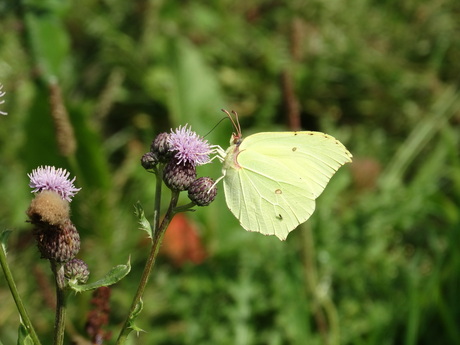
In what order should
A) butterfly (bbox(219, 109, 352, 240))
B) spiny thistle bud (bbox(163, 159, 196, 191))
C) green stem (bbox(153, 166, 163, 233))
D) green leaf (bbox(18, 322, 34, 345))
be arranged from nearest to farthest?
green leaf (bbox(18, 322, 34, 345)) < green stem (bbox(153, 166, 163, 233)) < spiny thistle bud (bbox(163, 159, 196, 191)) < butterfly (bbox(219, 109, 352, 240))

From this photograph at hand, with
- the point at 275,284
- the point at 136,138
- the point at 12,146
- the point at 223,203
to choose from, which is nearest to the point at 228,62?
the point at 136,138

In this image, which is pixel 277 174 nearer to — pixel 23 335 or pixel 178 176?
pixel 178 176

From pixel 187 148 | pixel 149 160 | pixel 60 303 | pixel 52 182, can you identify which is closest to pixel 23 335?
pixel 60 303

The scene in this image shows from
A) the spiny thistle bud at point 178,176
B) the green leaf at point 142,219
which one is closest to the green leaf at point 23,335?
the green leaf at point 142,219

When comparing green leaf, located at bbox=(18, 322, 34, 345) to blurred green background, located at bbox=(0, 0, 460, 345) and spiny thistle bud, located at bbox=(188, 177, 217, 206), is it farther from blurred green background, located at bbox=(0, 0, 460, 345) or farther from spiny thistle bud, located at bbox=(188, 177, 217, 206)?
blurred green background, located at bbox=(0, 0, 460, 345)

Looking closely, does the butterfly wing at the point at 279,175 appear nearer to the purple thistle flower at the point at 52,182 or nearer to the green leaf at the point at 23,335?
the purple thistle flower at the point at 52,182

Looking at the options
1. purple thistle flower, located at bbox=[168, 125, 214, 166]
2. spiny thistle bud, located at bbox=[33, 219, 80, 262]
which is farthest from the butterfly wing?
spiny thistle bud, located at bbox=[33, 219, 80, 262]
